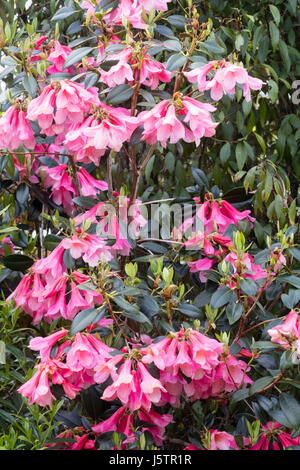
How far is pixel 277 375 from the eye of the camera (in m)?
1.29

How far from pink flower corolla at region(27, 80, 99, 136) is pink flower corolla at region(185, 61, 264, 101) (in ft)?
0.75

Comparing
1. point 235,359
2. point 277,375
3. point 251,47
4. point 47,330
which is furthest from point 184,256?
point 251,47

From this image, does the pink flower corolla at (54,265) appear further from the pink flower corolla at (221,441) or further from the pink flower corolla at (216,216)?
the pink flower corolla at (221,441)

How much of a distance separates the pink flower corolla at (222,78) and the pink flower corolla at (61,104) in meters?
0.23

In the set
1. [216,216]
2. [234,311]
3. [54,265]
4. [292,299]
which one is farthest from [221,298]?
[54,265]

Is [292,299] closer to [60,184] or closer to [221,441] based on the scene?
[221,441]

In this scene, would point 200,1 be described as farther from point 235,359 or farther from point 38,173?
point 235,359

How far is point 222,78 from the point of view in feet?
4.20

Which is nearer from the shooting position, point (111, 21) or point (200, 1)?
point (111, 21)

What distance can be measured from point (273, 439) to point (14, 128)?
91cm

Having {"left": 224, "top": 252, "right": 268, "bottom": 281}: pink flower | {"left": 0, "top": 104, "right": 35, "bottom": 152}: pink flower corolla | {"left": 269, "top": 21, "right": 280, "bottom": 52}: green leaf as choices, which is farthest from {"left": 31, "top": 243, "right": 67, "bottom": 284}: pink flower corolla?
{"left": 269, "top": 21, "right": 280, "bottom": 52}: green leaf

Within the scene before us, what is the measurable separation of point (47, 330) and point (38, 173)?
0.47 m

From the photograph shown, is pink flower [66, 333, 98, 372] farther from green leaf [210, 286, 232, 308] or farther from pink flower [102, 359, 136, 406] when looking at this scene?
green leaf [210, 286, 232, 308]

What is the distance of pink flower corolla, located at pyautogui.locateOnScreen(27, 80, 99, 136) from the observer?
4.17 ft
